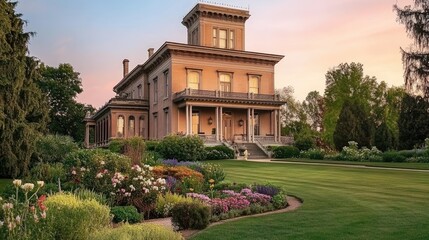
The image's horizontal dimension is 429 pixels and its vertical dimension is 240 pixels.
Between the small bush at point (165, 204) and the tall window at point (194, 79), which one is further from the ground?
the tall window at point (194, 79)

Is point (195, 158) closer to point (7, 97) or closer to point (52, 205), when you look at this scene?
point (7, 97)

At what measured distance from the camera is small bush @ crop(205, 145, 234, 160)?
109 feet

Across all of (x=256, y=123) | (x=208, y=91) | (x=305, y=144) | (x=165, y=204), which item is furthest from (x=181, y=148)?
(x=165, y=204)

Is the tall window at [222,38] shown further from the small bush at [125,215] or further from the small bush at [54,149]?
the small bush at [125,215]

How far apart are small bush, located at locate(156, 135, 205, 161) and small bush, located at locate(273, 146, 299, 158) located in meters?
8.77

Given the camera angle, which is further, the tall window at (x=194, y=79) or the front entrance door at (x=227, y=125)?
the front entrance door at (x=227, y=125)

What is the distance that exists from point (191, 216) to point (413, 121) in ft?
94.7

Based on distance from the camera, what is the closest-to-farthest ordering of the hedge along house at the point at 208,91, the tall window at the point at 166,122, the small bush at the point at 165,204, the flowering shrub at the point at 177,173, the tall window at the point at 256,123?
the small bush at the point at 165,204 < the flowering shrub at the point at 177,173 < the hedge along house at the point at 208,91 < the tall window at the point at 166,122 < the tall window at the point at 256,123

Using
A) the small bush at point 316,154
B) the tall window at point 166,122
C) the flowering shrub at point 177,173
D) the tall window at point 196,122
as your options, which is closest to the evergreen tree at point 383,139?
the small bush at point 316,154

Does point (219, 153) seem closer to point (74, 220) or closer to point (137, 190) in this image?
point (137, 190)

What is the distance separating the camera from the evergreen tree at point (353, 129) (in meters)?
38.7

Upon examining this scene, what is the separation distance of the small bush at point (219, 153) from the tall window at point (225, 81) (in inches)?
378

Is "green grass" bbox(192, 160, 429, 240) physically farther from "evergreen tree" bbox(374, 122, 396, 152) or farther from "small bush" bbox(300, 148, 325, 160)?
"evergreen tree" bbox(374, 122, 396, 152)

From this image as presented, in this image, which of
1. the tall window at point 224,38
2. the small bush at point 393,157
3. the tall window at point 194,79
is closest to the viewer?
the small bush at point 393,157
